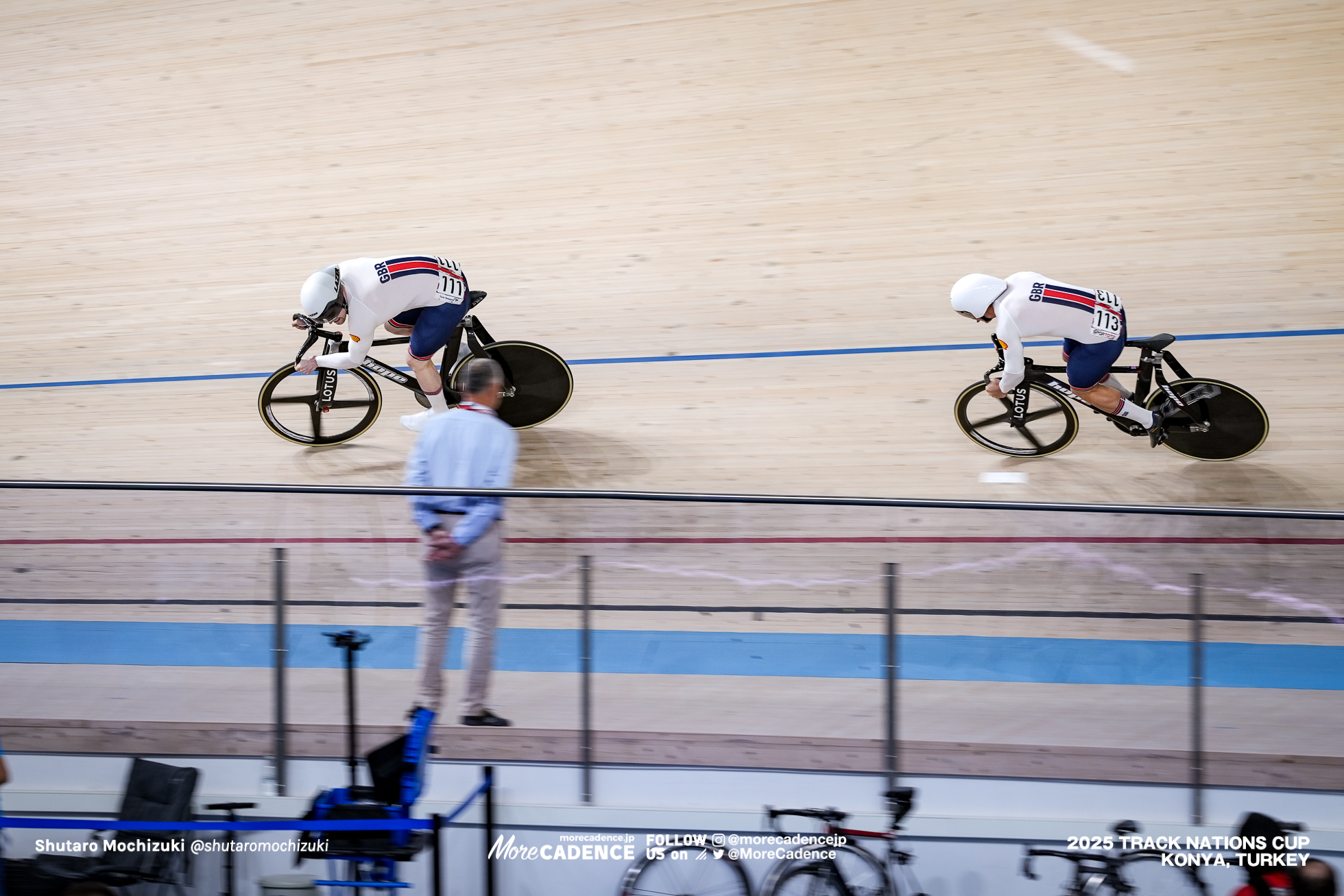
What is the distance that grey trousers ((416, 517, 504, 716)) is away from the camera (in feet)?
8.36

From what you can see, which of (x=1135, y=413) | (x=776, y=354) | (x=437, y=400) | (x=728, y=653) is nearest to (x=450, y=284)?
(x=437, y=400)

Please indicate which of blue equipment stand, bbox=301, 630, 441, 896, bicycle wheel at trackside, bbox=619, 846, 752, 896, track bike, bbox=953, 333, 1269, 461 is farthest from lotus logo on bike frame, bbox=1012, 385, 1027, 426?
blue equipment stand, bbox=301, 630, 441, 896

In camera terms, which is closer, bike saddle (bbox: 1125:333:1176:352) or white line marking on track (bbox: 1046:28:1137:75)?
bike saddle (bbox: 1125:333:1176:352)

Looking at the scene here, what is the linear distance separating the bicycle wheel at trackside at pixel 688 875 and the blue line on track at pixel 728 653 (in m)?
0.41

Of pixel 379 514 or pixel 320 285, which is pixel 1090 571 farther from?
pixel 320 285

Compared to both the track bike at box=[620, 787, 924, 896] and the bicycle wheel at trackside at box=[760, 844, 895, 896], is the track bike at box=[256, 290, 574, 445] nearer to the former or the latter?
the track bike at box=[620, 787, 924, 896]

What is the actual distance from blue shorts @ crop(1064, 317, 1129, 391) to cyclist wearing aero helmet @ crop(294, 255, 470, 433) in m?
2.31

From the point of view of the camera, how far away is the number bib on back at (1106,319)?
3918 millimetres

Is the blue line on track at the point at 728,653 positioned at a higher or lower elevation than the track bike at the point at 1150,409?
lower

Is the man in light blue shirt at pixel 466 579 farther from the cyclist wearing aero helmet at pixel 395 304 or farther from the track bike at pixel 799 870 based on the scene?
the cyclist wearing aero helmet at pixel 395 304

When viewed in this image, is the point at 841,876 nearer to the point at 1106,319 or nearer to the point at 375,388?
the point at 1106,319

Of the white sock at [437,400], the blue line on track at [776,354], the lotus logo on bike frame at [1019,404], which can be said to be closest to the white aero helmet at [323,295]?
the white sock at [437,400]

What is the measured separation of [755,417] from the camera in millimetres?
4773

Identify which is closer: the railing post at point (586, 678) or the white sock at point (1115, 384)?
the railing post at point (586, 678)
